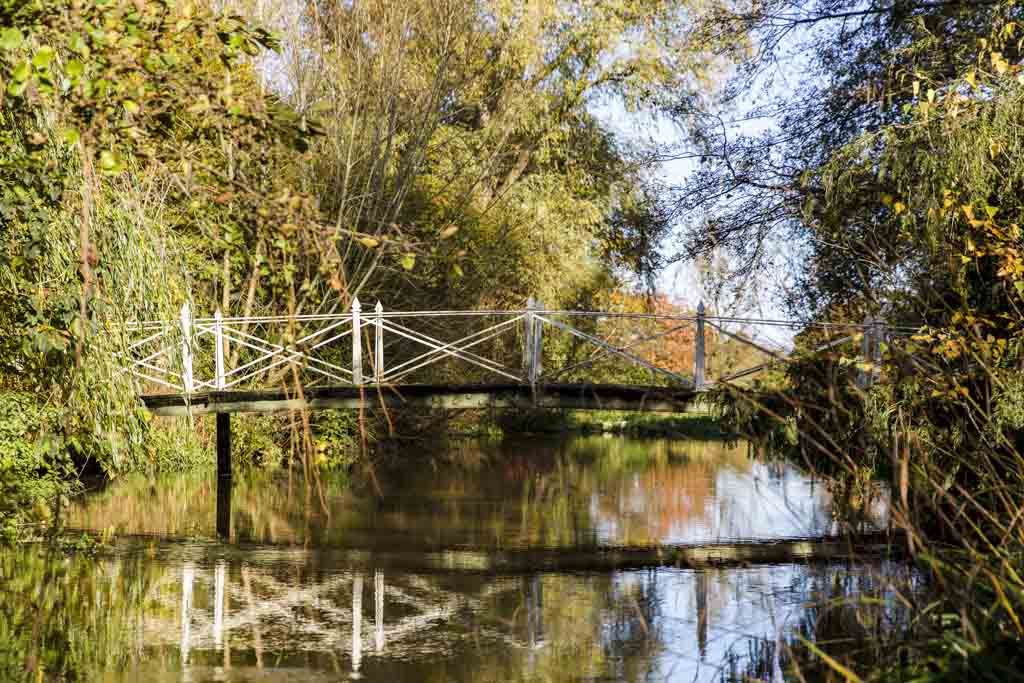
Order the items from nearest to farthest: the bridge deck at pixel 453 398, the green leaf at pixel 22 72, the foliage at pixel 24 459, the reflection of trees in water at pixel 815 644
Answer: the green leaf at pixel 22 72 → the reflection of trees in water at pixel 815 644 → the foliage at pixel 24 459 → the bridge deck at pixel 453 398

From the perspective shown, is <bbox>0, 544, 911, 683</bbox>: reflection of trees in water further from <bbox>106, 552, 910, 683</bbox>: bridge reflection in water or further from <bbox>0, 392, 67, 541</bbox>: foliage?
<bbox>0, 392, 67, 541</bbox>: foliage

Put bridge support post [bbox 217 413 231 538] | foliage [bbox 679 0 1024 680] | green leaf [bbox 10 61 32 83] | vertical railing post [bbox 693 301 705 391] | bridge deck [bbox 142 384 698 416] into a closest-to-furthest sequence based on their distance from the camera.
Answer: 1. green leaf [bbox 10 61 32 83]
2. foliage [bbox 679 0 1024 680]
3. vertical railing post [bbox 693 301 705 391]
4. bridge deck [bbox 142 384 698 416]
5. bridge support post [bbox 217 413 231 538]

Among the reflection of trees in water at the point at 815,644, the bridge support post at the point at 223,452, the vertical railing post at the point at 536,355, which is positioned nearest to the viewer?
the reflection of trees in water at the point at 815,644

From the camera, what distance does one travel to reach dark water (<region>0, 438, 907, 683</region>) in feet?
21.5

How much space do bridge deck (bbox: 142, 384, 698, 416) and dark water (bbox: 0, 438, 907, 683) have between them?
1.14 meters

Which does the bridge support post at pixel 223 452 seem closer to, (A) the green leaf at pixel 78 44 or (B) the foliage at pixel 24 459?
(B) the foliage at pixel 24 459

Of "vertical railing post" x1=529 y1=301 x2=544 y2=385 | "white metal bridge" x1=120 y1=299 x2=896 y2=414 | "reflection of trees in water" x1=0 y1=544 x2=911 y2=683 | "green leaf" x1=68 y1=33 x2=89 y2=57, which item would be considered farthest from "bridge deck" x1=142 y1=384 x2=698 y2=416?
"green leaf" x1=68 y1=33 x2=89 y2=57

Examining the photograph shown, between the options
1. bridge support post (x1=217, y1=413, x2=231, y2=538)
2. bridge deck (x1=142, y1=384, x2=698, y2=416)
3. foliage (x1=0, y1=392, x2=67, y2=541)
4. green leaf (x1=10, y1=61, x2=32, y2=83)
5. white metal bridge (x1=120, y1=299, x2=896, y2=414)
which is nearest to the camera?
green leaf (x1=10, y1=61, x2=32, y2=83)

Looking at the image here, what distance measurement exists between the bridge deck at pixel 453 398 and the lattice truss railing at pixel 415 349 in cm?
18

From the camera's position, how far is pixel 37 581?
8.76 metres

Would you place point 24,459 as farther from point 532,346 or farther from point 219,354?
point 532,346

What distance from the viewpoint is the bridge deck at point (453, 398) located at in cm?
1200

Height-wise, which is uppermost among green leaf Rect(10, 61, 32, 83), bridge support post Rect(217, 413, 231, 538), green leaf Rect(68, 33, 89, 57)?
green leaf Rect(68, 33, 89, 57)

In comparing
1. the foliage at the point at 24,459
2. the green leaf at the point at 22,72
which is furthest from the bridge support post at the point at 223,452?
the green leaf at the point at 22,72
